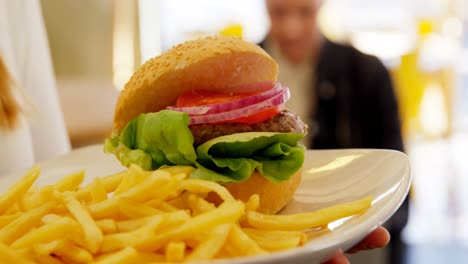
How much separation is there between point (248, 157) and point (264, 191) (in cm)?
10

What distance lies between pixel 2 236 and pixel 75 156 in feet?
3.54

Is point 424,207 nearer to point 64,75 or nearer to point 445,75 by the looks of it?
point 445,75

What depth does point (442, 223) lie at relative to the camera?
576cm

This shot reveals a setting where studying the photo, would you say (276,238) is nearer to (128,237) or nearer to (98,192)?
(128,237)

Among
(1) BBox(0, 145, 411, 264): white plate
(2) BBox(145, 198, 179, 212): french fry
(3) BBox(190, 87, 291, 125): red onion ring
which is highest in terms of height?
(3) BBox(190, 87, 291, 125): red onion ring

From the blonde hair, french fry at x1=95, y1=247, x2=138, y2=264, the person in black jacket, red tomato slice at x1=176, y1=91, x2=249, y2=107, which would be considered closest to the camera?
french fry at x1=95, y1=247, x2=138, y2=264

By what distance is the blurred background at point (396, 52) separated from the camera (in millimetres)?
4551

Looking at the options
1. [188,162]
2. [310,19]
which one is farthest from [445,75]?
[188,162]

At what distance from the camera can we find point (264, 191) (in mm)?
1582

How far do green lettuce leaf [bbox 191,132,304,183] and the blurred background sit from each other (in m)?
2.83

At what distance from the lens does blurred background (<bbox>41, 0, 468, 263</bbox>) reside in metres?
4.55

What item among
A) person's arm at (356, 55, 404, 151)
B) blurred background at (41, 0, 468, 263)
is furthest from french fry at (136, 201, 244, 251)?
blurred background at (41, 0, 468, 263)

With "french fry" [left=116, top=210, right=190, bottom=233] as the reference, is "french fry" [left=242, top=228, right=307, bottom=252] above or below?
below

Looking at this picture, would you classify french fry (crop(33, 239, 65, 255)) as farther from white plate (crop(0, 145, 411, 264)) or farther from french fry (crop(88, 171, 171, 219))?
white plate (crop(0, 145, 411, 264))
